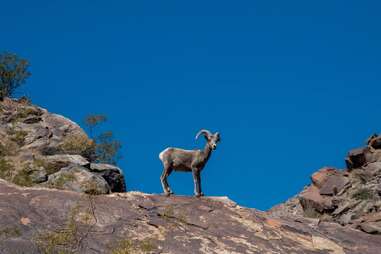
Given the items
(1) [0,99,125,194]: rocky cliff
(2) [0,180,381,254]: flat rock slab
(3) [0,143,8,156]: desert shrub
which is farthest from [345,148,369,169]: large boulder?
(3) [0,143,8,156]: desert shrub

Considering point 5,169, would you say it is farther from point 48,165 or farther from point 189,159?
point 189,159

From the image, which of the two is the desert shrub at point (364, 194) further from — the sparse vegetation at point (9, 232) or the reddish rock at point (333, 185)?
the sparse vegetation at point (9, 232)

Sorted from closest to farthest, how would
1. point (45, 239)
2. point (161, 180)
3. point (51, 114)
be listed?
point (45, 239), point (161, 180), point (51, 114)

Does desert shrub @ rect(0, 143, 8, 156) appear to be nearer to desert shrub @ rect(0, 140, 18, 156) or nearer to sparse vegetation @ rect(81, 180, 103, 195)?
desert shrub @ rect(0, 140, 18, 156)

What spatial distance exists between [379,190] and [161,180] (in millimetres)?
16453

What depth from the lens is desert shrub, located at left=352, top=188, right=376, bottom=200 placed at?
33.5 metres

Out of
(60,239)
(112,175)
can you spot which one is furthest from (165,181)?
(60,239)

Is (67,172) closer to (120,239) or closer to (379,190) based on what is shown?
(120,239)

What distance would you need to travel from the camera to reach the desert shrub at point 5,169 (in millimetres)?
24844

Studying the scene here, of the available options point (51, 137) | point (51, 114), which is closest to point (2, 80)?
point (51, 114)

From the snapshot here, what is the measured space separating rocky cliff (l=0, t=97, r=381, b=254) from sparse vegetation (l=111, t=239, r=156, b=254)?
0.03m

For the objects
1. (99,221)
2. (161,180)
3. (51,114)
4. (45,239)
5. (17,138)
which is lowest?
(45,239)

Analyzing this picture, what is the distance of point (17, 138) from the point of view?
30.8m

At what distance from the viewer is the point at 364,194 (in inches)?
1357
